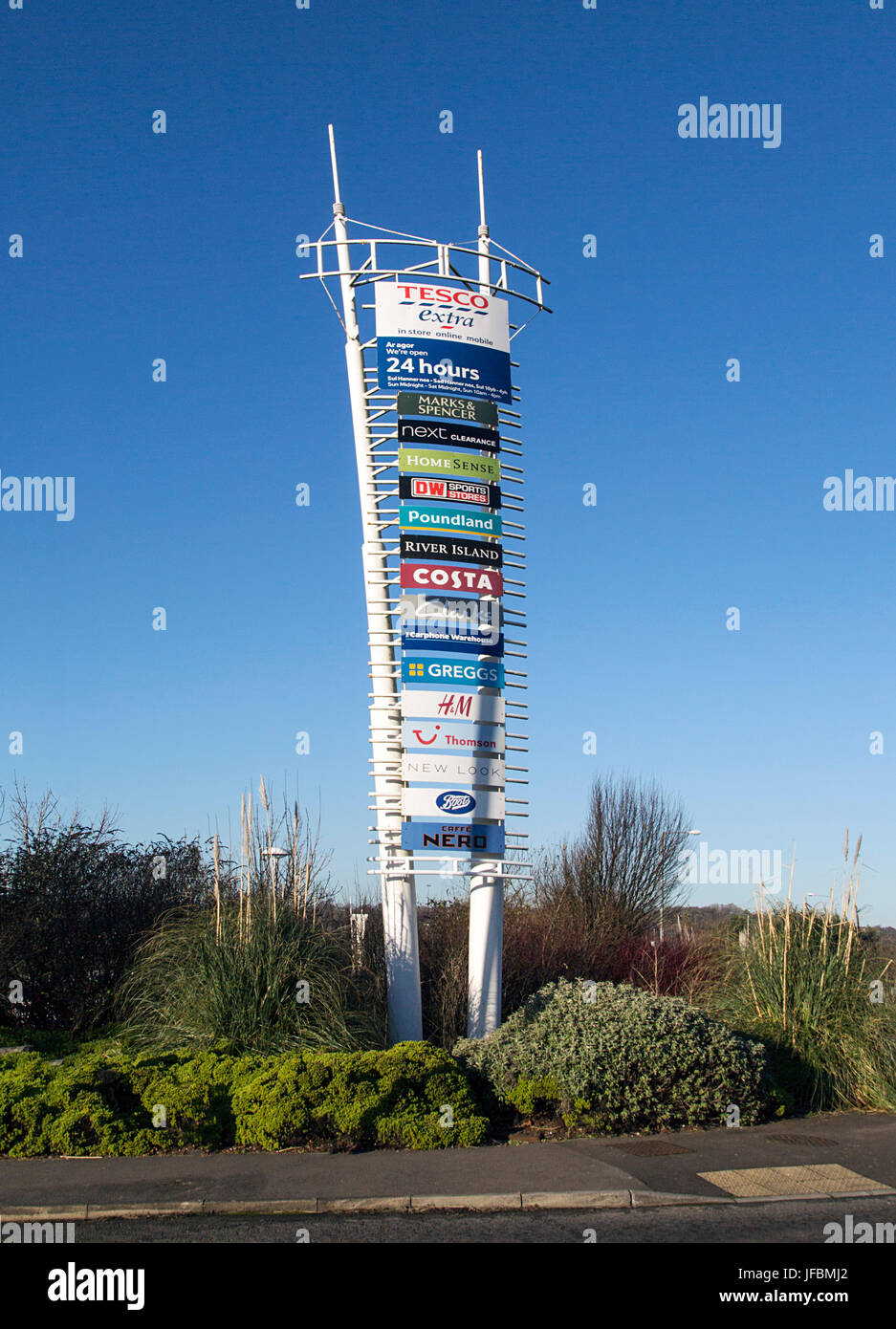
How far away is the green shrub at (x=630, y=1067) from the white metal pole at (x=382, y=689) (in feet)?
5.00

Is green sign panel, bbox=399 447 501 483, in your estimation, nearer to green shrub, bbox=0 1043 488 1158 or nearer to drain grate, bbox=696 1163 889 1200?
green shrub, bbox=0 1043 488 1158

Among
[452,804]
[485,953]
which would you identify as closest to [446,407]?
[452,804]

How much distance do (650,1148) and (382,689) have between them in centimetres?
544

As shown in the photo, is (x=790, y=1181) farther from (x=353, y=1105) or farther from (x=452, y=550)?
(x=452, y=550)

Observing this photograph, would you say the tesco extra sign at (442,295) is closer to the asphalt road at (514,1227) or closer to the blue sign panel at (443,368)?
the blue sign panel at (443,368)

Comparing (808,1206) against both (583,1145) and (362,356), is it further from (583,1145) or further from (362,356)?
(362,356)

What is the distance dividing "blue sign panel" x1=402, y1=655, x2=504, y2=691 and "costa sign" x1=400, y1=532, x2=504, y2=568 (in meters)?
1.06

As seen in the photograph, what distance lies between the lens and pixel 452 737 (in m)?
11.7

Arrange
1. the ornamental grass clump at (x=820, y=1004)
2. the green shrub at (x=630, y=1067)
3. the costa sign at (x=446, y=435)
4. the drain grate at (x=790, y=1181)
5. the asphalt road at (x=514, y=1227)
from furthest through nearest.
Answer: the costa sign at (x=446, y=435)
the ornamental grass clump at (x=820, y=1004)
the green shrub at (x=630, y=1067)
the drain grate at (x=790, y=1181)
the asphalt road at (x=514, y=1227)

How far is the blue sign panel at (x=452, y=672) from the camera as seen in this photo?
11648 mm

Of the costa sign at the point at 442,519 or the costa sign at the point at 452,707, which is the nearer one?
the costa sign at the point at 452,707

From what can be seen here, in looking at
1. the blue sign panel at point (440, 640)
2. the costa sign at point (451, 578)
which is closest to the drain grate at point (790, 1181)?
the blue sign panel at point (440, 640)

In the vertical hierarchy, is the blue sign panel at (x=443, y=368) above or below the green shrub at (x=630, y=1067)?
above
